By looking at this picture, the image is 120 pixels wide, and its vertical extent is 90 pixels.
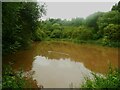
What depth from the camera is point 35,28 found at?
50.1ft

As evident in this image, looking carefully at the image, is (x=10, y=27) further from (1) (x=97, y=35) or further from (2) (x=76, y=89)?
(1) (x=97, y=35)

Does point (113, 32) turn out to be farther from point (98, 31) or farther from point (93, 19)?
point (93, 19)

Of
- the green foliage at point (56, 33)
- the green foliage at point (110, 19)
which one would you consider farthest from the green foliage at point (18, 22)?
the green foliage at point (56, 33)

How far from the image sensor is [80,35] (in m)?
29.1

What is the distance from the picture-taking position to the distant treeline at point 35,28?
6.89 metres

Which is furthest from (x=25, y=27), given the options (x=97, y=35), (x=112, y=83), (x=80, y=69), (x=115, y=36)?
(x=97, y=35)

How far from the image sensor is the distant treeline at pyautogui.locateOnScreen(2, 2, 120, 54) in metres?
6.89

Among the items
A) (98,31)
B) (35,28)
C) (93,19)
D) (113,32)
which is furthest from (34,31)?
(93,19)

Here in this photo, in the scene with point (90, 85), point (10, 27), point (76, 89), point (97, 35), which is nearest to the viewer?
point (90, 85)

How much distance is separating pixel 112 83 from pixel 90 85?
0.59 metres

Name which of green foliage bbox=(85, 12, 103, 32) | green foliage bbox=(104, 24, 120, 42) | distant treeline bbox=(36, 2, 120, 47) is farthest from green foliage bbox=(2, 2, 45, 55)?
green foliage bbox=(85, 12, 103, 32)

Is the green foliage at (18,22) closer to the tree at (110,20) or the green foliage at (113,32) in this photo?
the green foliage at (113,32)

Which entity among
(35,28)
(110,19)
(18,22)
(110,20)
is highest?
(110,19)

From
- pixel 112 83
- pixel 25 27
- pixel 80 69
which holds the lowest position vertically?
pixel 80 69
